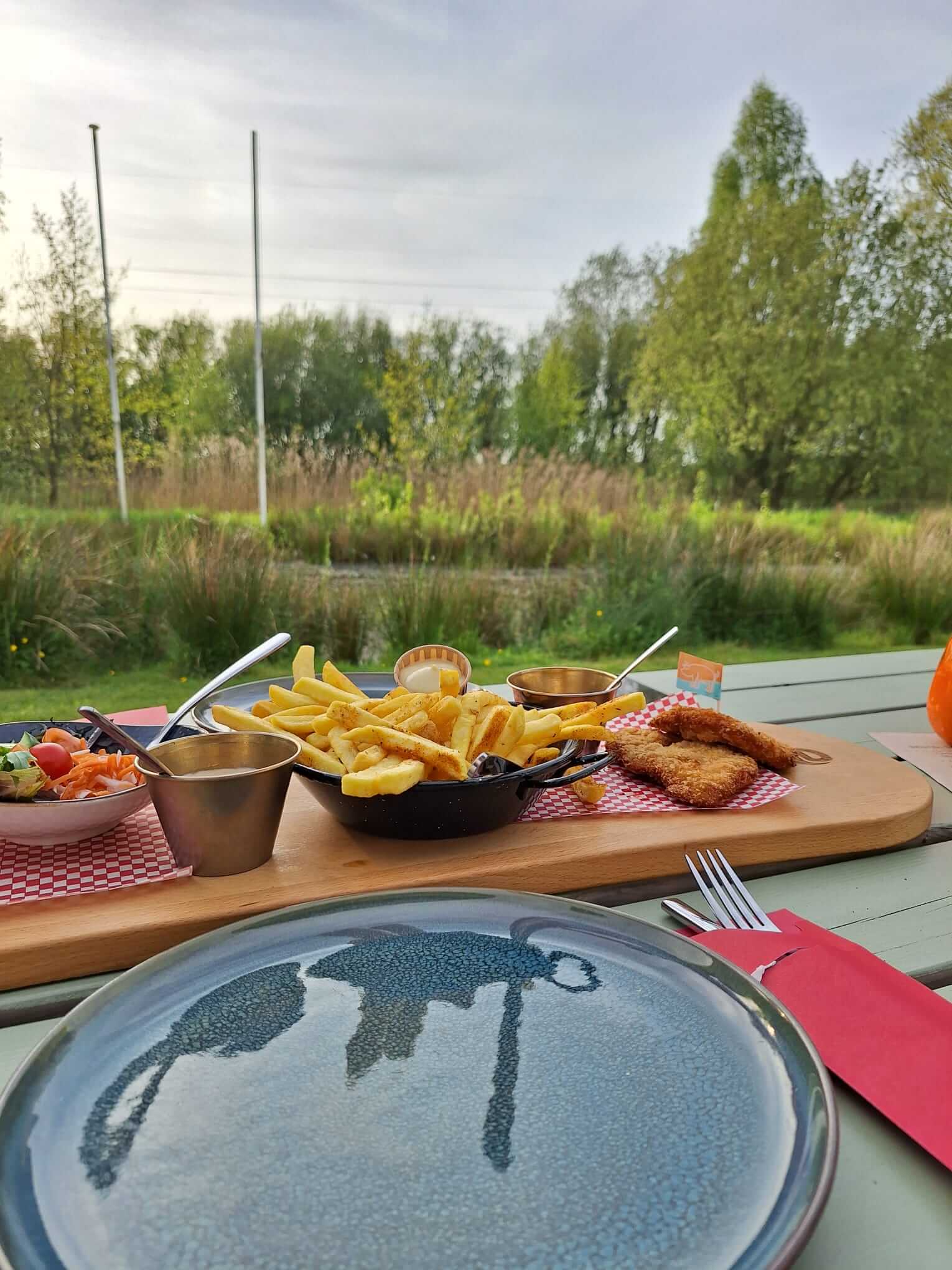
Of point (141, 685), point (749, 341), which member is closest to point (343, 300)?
point (749, 341)

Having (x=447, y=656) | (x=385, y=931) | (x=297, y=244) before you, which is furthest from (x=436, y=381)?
(x=385, y=931)

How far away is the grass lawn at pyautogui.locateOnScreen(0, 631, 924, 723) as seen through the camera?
430cm

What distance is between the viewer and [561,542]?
7090 millimetres

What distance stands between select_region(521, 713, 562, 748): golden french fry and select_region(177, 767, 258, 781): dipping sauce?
0.30m

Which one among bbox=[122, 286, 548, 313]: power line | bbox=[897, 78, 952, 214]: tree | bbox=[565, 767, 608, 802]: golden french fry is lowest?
bbox=[565, 767, 608, 802]: golden french fry

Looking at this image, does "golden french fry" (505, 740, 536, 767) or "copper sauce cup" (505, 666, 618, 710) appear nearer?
"golden french fry" (505, 740, 536, 767)

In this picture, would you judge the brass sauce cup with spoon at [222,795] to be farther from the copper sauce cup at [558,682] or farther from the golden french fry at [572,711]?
the copper sauce cup at [558,682]

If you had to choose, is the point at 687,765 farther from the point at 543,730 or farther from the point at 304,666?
the point at 304,666

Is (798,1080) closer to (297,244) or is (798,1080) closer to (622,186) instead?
(297,244)

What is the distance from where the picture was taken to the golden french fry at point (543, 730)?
1.00 meters

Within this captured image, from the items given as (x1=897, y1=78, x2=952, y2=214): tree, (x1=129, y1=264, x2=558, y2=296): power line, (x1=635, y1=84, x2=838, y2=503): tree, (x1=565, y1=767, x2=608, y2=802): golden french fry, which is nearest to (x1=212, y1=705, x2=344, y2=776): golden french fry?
(x1=565, y1=767, x2=608, y2=802): golden french fry

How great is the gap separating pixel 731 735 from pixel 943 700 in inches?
18.5

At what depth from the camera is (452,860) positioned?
99 centimetres

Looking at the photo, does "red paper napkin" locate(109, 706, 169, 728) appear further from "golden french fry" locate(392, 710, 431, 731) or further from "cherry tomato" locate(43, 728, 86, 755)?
"golden french fry" locate(392, 710, 431, 731)
